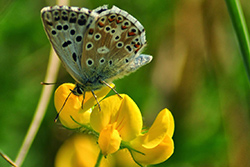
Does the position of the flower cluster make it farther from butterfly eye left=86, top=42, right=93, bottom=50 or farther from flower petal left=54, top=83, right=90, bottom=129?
butterfly eye left=86, top=42, right=93, bottom=50

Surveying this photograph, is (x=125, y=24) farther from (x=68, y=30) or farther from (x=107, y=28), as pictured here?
(x=68, y=30)


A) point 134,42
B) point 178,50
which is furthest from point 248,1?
point 134,42

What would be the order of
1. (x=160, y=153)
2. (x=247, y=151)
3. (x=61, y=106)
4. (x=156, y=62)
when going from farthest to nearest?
1. (x=156, y=62)
2. (x=247, y=151)
3. (x=61, y=106)
4. (x=160, y=153)

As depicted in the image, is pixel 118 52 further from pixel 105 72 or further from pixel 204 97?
pixel 204 97

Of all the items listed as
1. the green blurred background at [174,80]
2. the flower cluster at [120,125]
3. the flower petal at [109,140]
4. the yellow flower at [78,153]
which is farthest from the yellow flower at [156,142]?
the green blurred background at [174,80]

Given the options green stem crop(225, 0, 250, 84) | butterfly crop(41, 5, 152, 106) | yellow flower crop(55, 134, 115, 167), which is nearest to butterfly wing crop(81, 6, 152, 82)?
butterfly crop(41, 5, 152, 106)

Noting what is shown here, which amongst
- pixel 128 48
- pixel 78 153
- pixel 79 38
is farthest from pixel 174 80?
pixel 79 38

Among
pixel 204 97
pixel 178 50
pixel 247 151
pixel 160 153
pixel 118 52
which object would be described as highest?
pixel 118 52
